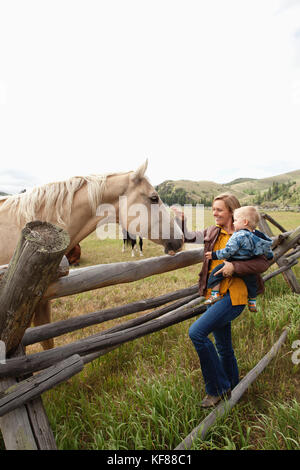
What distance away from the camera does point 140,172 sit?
2887 mm

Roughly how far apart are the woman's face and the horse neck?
4.35 ft

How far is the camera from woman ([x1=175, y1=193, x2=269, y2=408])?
1798mm

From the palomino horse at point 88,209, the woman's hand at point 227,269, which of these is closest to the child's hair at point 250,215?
the woman's hand at point 227,269

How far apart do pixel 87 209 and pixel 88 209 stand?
1 cm

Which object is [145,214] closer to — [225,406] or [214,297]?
[214,297]

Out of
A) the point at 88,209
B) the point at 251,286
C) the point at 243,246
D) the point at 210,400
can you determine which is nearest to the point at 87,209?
the point at 88,209

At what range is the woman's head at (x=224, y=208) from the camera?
77.0 inches

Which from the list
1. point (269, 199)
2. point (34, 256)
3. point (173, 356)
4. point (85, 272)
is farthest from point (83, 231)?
point (269, 199)

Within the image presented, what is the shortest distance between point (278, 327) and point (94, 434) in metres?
2.68

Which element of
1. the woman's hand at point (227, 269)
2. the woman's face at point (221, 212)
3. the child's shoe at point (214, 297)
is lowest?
the child's shoe at point (214, 297)

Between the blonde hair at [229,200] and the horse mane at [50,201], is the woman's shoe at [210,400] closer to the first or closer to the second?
the blonde hair at [229,200]

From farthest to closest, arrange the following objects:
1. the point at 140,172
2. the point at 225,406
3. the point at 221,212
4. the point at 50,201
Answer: the point at 140,172, the point at 50,201, the point at 221,212, the point at 225,406

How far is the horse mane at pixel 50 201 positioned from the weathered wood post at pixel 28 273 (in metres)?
1.24

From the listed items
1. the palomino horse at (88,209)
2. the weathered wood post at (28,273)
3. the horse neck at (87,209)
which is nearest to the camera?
the weathered wood post at (28,273)
